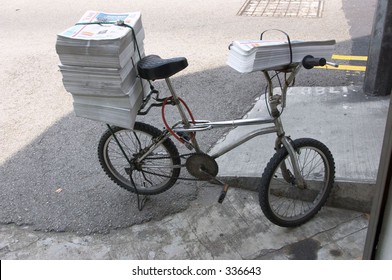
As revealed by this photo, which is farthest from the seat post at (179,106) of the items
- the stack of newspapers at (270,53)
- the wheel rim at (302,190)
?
the wheel rim at (302,190)

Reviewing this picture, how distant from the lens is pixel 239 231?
10.4ft

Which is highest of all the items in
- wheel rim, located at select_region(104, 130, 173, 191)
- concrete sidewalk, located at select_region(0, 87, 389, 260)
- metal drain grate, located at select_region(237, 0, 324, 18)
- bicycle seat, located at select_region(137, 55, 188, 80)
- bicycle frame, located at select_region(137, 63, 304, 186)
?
bicycle seat, located at select_region(137, 55, 188, 80)

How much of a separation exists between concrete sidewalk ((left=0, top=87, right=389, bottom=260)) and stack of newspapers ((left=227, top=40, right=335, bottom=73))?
1082 mm

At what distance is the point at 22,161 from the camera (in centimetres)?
414

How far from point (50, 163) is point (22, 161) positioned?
1.00 ft

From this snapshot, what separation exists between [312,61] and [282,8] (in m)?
5.79

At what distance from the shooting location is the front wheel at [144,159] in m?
3.23

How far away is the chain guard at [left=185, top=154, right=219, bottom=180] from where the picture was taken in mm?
3158

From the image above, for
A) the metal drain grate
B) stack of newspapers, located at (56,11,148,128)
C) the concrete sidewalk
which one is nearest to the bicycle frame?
stack of newspapers, located at (56,11,148,128)

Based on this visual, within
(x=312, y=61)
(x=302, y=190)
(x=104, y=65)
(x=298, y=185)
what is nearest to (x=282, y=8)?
(x=302, y=190)

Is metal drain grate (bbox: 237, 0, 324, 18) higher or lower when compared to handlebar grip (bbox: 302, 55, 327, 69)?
lower

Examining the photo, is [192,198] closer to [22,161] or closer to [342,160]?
[342,160]

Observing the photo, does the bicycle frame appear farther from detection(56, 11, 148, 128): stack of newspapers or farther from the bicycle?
detection(56, 11, 148, 128): stack of newspapers

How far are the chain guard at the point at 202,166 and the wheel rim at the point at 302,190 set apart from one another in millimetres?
469
